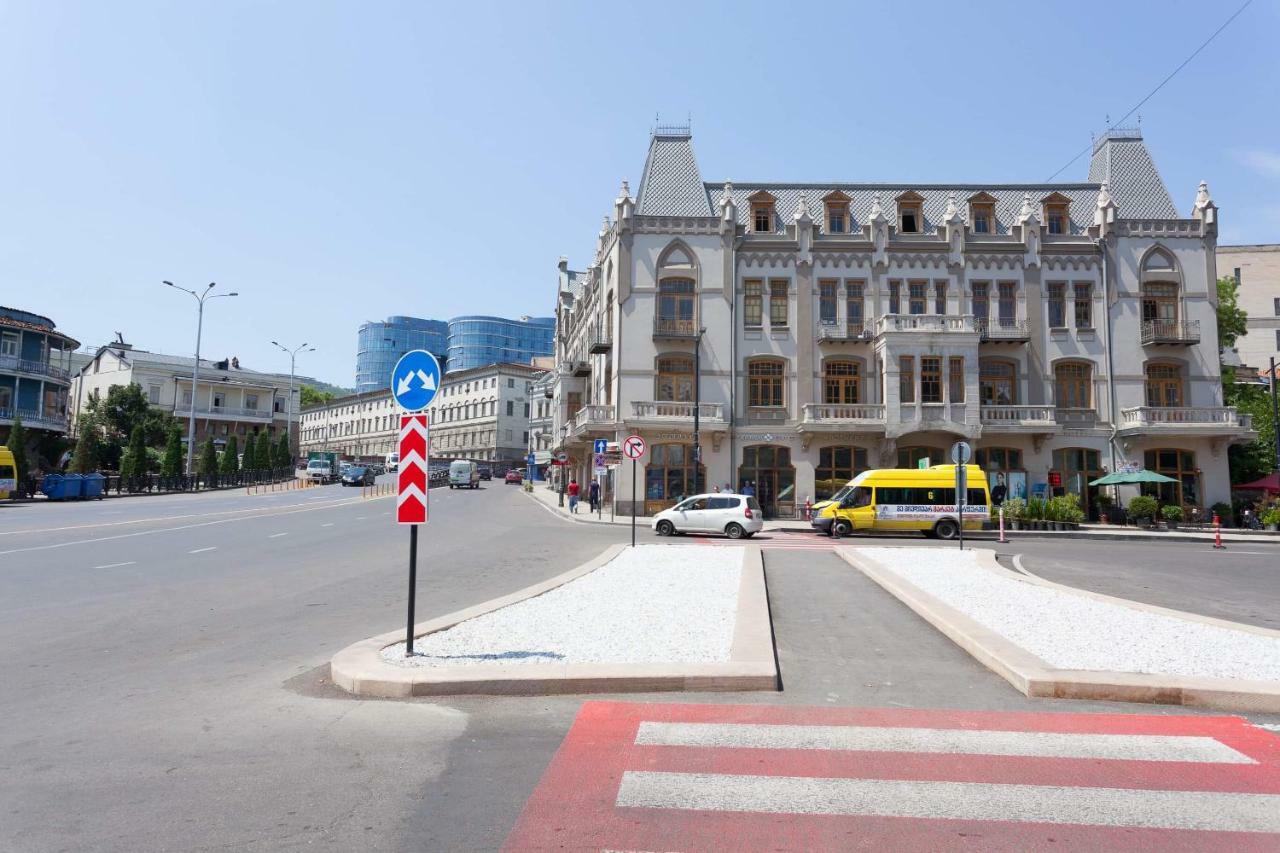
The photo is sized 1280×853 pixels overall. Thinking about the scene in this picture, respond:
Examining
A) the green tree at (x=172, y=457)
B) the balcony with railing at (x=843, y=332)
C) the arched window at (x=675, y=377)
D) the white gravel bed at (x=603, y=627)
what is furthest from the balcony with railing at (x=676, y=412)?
the green tree at (x=172, y=457)

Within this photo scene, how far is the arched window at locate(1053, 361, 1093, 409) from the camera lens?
3762 centimetres

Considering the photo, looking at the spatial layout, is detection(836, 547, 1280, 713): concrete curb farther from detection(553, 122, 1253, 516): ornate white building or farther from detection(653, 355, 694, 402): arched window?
detection(653, 355, 694, 402): arched window

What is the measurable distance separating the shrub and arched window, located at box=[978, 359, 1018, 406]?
6.67 m

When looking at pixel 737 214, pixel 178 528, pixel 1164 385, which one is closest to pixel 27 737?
pixel 178 528

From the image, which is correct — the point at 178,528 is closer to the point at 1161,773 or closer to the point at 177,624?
the point at 177,624

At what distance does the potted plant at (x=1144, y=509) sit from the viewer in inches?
1321

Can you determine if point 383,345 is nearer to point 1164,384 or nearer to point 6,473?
point 6,473

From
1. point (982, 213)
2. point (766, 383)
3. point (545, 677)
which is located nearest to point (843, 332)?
point (766, 383)

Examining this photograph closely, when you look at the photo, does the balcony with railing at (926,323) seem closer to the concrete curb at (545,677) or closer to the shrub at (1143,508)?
the shrub at (1143,508)

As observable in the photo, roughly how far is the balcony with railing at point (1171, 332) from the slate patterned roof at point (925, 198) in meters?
5.81

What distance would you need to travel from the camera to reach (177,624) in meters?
9.30

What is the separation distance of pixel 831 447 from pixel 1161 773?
32739mm

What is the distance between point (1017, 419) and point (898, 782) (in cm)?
3573

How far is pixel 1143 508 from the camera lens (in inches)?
1323
